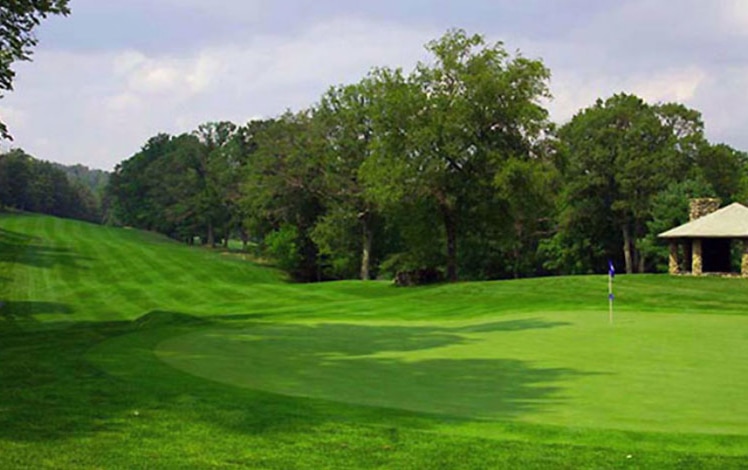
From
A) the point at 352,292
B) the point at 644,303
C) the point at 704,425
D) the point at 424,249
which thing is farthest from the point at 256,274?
the point at 704,425

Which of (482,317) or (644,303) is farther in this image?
(644,303)

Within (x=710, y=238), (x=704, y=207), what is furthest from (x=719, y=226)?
(x=704, y=207)

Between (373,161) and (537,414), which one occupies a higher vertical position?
(373,161)

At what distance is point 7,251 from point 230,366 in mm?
51853

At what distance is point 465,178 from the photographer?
154 feet

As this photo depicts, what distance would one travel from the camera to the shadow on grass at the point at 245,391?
928 centimetres

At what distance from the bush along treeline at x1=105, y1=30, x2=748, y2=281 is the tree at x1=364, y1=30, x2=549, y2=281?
0.28ft

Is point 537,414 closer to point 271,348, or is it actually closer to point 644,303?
point 271,348

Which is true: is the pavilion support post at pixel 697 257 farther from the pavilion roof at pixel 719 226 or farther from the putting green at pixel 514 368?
the putting green at pixel 514 368

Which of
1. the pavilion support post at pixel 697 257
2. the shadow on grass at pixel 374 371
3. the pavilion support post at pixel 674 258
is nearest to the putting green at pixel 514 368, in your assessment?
the shadow on grass at pixel 374 371

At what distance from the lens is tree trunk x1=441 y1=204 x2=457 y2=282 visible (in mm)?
48844

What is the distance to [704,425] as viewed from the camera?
966 cm

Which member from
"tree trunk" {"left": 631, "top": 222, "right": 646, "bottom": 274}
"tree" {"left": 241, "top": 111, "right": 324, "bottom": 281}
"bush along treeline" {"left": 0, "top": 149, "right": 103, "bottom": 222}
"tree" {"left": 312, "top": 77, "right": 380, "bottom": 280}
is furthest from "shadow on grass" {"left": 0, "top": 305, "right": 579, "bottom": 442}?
"bush along treeline" {"left": 0, "top": 149, "right": 103, "bottom": 222}

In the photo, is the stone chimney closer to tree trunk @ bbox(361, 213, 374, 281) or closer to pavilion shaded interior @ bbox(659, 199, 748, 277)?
pavilion shaded interior @ bbox(659, 199, 748, 277)
